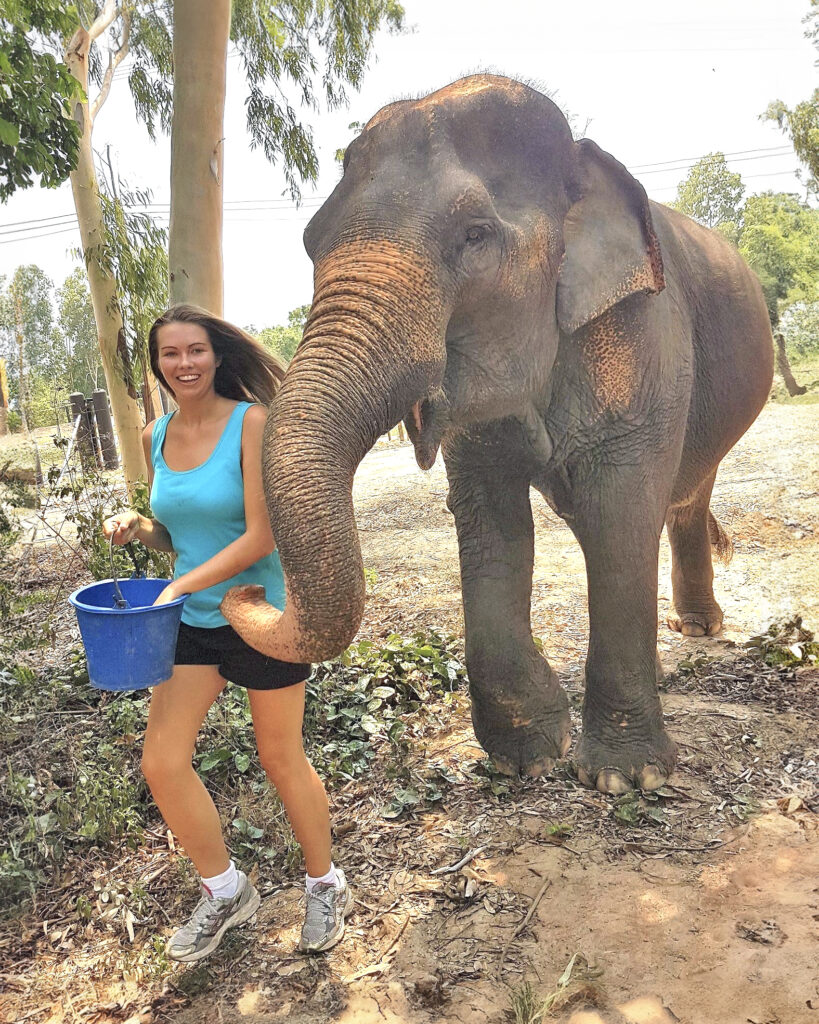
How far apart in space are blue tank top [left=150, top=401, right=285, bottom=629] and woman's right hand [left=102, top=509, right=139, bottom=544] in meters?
0.09

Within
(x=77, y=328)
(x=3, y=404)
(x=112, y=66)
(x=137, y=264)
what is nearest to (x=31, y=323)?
(x=77, y=328)

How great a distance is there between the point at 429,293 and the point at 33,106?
7.33 ft

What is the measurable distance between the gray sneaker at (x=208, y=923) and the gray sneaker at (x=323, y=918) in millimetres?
206

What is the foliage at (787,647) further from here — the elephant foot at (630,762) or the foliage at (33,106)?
the foliage at (33,106)

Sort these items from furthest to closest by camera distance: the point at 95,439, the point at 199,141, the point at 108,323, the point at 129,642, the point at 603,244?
the point at 95,439 → the point at 108,323 → the point at 199,141 → the point at 603,244 → the point at 129,642

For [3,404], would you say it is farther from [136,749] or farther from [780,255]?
[136,749]

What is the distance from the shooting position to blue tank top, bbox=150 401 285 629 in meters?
2.44

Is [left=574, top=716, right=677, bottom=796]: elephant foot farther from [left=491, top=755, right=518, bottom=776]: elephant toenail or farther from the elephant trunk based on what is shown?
the elephant trunk

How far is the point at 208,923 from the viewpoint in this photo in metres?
2.68

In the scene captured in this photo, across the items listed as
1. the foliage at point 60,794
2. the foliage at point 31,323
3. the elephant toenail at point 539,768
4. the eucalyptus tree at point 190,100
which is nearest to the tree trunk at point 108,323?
the eucalyptus tree at point 190,100

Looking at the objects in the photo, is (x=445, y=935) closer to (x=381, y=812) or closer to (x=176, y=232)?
(x=381, y=812)

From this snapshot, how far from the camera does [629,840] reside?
10.5ft

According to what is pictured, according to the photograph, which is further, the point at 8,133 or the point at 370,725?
the point at 370,725

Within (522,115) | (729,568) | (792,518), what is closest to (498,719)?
(522,115)
